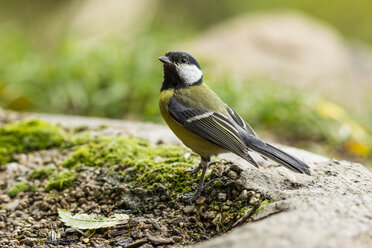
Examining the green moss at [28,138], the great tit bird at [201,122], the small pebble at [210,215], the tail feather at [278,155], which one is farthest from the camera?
the green moss at [28,138]

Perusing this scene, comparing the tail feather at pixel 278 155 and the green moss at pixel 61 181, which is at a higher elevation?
the tail feather at pixel 278 155

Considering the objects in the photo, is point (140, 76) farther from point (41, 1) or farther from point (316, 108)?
point (41, 1)

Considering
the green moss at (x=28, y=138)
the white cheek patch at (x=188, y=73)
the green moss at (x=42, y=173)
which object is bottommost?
the green moss at (x=42, y=173)

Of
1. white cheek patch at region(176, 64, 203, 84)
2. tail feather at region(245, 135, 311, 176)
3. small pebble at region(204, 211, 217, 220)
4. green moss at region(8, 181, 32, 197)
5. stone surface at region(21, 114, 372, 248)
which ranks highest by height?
white cheek patch at region(176, 64, 203, 84)

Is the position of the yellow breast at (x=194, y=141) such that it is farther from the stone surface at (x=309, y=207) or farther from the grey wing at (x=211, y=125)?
the stone surface at (x=309, y=207)

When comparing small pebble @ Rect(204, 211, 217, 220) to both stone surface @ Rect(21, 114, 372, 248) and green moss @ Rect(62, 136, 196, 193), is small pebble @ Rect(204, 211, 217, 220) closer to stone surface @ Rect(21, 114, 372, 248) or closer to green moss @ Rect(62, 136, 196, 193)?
stone surface @ Rect(21, 114, 372, 248)

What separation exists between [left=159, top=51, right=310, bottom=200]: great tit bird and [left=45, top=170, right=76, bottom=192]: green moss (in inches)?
33.3

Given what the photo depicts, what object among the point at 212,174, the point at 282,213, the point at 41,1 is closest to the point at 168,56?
the point at 212,174

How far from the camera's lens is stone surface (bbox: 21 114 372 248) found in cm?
168

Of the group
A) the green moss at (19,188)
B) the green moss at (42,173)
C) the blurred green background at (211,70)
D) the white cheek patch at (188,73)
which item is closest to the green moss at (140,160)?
the green moss at (42,173)

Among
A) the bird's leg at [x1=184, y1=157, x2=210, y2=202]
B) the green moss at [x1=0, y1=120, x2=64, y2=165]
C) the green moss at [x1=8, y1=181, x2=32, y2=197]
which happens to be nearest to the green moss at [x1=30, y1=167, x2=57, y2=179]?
the green moss at [x1=8, y1=181, x2=32, y2=197]

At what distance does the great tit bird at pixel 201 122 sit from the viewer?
2684mm

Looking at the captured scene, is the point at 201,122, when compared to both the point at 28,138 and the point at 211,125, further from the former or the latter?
the point at 28,138

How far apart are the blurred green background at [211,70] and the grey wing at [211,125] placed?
7.76 ft
